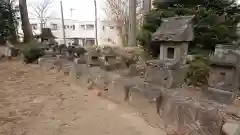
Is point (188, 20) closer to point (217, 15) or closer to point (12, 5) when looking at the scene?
point (217, 15)

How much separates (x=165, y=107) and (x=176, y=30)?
2.11 m

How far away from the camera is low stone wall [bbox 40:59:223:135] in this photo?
2.37 meters

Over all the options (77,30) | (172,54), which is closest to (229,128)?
(172,54)

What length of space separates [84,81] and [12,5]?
8832mm

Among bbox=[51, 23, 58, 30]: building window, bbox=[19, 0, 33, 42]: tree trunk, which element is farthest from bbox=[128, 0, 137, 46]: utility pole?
bbox=[51, 23, 58, 30]: building window

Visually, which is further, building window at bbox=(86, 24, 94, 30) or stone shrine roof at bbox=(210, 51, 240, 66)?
building window at bbox=(86, 24, 94, 30)

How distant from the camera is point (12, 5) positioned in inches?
435

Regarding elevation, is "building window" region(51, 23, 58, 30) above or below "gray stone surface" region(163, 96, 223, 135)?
above

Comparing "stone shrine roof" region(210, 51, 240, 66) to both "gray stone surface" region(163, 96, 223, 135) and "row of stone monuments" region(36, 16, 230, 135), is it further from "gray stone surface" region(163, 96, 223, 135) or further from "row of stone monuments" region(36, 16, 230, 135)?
"gray stone surface" region(163, 96, 223, 135)

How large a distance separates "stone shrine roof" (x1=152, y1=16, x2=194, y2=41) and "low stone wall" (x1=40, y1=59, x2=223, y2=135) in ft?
→ 4.55

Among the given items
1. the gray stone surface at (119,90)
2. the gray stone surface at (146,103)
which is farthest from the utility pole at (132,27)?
the gray stone surface at (146,103)

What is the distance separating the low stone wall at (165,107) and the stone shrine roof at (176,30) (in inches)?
54.6

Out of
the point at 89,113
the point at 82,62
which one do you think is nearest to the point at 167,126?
the point at 89,113

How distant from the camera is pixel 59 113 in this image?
10.7 feet
